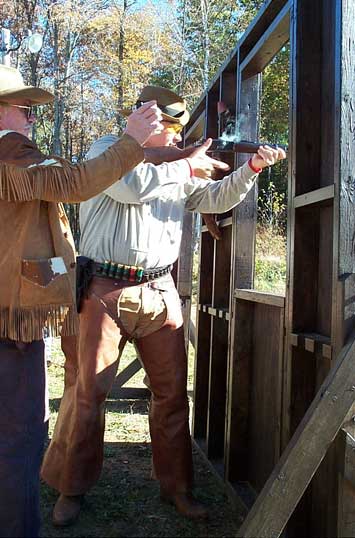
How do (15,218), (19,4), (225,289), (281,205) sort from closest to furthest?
1. (15,218)
2. (225,289)
3. (281,205)
4. (19,4)

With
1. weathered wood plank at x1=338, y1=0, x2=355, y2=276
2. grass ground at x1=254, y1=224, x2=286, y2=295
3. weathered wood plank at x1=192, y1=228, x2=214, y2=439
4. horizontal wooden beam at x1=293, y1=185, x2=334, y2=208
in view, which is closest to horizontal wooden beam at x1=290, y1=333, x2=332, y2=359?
weathered wood plank at x1=338, y1=0, x2=355, y2=276

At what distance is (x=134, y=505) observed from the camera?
11.5 ft

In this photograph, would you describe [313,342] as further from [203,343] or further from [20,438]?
[203,343]

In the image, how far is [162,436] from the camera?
3.51 metres

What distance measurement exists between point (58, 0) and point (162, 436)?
23337 mm

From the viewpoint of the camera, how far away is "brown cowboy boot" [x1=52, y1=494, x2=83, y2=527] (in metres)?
3.23

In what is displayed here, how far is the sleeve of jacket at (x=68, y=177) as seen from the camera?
232cm

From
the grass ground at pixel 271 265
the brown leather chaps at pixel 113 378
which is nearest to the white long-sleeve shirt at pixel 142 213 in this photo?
the brown leather chaps at pixel 113 378

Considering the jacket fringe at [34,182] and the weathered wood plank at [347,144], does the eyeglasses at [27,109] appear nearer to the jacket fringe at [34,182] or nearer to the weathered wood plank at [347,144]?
the jacket fringe at [34,182]

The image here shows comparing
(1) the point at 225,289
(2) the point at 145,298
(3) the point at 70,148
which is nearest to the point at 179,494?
(2) the point at 145,298

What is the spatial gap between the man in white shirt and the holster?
0.04 metres

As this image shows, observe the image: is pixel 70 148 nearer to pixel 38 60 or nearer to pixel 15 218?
pixel 38 60

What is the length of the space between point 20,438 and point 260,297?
1521mm

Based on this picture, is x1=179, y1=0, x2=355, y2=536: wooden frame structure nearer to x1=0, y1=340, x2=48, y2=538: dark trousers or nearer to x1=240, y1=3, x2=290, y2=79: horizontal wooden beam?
x1=240, y1=3, x2=290, y2=79: horizontal wooden beam
